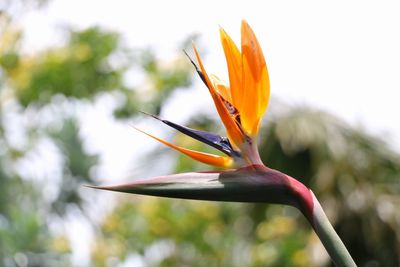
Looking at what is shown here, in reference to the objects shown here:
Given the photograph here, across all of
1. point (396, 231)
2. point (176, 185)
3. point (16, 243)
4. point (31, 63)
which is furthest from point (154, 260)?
point (176, 185)

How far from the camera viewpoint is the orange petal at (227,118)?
5.38 ft

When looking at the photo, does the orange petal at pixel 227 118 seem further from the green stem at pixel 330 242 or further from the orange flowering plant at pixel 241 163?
the green stem at pixel 330 242

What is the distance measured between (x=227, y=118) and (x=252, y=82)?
0.09m

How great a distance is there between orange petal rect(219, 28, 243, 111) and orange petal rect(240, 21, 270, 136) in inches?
0.4

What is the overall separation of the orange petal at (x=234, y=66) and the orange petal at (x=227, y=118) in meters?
0.04

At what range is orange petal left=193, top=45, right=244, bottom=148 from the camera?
1.64 m

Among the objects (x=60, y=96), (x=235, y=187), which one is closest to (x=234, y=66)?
(x=235, y=187)

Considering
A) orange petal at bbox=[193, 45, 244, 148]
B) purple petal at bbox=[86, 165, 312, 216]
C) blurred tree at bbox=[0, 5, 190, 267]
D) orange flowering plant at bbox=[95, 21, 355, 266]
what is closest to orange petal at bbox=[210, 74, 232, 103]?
orange flowering plant at bbox=[95, 21, 355, 266]

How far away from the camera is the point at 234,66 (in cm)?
168

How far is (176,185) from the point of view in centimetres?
144

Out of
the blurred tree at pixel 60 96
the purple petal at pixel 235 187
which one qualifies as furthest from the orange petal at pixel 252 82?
the blurred tree at pixel 60 96

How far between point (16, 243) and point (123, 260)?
0.82 m

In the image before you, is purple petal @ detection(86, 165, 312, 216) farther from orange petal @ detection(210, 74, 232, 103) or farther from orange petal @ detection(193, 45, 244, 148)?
orange petal @ detection(210, 74, 232, 103)

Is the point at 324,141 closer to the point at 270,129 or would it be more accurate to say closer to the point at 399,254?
the point at 270,129
